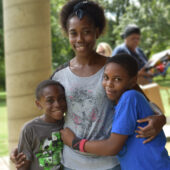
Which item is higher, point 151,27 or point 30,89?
point 151,27

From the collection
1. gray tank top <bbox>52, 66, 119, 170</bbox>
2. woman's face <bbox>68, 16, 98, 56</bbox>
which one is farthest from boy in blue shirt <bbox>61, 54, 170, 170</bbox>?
woman's face <bbox>68, 16, 98, 56</bbox>

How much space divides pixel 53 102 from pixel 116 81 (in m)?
0.58

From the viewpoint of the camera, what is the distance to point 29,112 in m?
3.56

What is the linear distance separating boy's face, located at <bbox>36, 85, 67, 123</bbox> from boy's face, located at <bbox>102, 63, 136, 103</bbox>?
0.43 meters

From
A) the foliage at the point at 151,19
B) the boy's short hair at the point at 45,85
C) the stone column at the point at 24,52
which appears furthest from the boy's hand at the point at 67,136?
the foliage at the point at 151,19

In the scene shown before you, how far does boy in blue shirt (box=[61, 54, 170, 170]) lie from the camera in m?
1.66

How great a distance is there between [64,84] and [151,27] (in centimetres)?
1786

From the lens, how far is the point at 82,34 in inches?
77.9

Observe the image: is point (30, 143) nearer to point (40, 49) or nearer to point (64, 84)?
point (64, 84)

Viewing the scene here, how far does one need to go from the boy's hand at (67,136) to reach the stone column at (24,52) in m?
1.60

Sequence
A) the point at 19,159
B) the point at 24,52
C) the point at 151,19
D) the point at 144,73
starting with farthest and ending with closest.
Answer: the point at 151,19, the point at 144,73, the point at 24,52, the point at 19,159

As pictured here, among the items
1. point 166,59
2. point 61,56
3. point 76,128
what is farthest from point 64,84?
point 61,56

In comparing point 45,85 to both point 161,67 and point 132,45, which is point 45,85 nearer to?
point 132,45

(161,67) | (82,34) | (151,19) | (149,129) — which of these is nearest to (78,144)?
(149,129)
